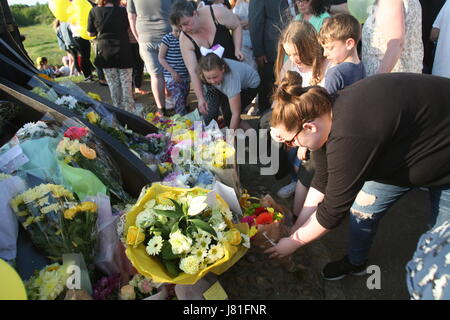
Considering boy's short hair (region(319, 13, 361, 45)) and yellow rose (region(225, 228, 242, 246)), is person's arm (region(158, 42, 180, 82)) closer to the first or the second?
boy's short hair (region(319, 13, 361, 45))

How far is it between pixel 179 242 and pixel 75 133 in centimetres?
115

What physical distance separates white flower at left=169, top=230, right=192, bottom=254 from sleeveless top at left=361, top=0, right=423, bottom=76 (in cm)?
194

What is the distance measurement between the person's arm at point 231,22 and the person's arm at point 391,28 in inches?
66.5

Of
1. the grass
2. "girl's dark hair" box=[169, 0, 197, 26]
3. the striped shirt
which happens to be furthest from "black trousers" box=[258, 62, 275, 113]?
the grass

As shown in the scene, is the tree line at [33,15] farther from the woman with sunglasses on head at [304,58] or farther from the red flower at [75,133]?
the woman with sunglasses on head at [304,58]

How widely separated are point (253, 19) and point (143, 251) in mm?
3293

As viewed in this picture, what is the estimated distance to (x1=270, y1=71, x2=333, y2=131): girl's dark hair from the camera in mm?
1468

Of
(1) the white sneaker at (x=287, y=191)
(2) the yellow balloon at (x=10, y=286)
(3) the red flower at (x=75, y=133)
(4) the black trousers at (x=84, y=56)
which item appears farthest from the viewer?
(4) the black trousers at (x=84, y=56)

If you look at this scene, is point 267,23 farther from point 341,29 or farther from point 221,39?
point 341,29

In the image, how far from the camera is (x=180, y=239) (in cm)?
152

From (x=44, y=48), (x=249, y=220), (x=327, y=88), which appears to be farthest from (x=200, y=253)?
(x=44, y=48)

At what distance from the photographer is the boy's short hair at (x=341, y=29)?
7.27ft

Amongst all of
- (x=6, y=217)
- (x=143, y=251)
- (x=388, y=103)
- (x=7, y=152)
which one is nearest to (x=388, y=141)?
(x=388, y=103)

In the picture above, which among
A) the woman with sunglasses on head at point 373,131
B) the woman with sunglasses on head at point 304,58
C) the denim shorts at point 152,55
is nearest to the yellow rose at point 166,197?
the woman with sunglasses on head at point 373,131
